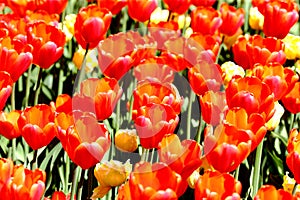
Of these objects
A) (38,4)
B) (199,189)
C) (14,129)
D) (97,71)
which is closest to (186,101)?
(97,71)

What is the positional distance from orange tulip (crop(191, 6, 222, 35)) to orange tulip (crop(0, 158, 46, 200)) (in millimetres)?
1363

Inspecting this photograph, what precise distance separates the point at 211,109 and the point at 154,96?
0.20m

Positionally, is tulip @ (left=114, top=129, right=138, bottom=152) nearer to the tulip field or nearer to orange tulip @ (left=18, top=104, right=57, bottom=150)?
the tulip field

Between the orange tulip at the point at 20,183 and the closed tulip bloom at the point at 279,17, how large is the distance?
142cm

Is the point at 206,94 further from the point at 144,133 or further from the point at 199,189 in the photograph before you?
the point at 199,189

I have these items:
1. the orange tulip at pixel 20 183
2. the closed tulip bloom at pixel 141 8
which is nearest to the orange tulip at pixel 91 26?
the closed tulip bloom at pixel 141 8

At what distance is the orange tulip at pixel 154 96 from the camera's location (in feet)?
6.87

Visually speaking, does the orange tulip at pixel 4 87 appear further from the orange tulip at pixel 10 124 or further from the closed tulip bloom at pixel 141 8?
the closed tulip bloom at pixel 141 8

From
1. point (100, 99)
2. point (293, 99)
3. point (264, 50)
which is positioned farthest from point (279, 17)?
point (100, 99)

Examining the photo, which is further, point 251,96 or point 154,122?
point 251,96

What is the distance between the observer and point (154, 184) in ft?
5.51

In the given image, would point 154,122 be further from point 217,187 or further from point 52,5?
point 52,5

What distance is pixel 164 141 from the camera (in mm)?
1895

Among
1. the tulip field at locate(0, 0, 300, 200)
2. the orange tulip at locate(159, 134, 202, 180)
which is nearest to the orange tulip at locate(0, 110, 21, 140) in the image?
the tulip field at locate(0, 0, 300, 200)
